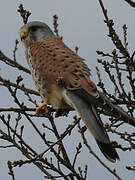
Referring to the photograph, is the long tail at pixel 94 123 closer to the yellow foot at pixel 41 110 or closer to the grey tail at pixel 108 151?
the grey tail at pixel 108 151

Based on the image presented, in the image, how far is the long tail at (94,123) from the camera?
3.64m

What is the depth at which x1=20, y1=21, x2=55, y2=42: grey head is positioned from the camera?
199 inches

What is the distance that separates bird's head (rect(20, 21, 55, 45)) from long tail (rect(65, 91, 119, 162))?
1188 millimetres

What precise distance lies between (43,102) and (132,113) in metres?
1.24

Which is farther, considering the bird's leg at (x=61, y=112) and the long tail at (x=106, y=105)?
the bird's leg at (x=61, y=112)

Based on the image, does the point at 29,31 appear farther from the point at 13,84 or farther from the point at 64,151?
the point at 64,151

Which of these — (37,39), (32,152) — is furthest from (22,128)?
(37,39)

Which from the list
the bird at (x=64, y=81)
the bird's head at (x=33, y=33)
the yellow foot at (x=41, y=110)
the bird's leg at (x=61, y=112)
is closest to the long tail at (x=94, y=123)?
the bird at (x=64, y=81)

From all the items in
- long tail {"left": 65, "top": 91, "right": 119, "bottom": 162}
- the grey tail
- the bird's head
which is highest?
the bird's head

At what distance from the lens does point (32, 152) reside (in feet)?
13.8

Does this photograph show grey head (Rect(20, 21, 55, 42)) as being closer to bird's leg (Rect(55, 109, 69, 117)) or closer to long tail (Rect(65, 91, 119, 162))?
bird's leg (Rect(55, 109, 69, 117))

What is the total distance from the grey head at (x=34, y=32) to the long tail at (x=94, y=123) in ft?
3.91

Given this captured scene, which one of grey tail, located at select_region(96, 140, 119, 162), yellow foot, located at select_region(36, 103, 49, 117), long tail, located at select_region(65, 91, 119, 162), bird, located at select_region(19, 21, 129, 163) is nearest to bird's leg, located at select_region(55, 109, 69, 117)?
bird, located at select_region(19, 21, 129, 163)

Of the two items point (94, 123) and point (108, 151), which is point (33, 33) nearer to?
point (94, 123)
